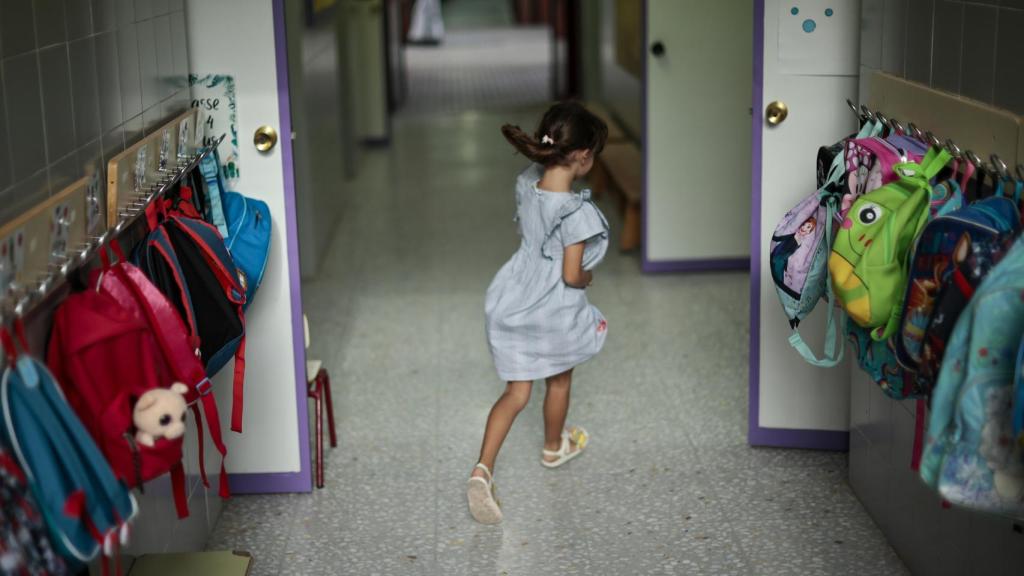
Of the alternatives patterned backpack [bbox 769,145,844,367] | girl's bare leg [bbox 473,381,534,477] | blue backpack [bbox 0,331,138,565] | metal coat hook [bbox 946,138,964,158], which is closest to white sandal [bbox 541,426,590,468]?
girl's bare leg [bbox 473,381,534,477]

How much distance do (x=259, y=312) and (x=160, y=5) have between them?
0.80m

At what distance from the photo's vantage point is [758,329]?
335cm

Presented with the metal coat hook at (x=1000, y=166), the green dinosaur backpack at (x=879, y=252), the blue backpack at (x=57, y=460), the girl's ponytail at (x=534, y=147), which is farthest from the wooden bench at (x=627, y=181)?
the blue backpack at (x=57, y=460)

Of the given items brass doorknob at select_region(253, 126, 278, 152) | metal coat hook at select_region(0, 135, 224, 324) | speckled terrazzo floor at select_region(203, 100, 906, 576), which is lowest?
speckled terrazzo floor at select_region(203, 100, 906, 576)

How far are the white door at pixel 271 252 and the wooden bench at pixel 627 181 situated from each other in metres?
2.81

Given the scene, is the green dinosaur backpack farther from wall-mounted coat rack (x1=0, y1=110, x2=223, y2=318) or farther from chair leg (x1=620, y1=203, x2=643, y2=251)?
chair leg (x1=620, y1=203, x2=643, y2=251)

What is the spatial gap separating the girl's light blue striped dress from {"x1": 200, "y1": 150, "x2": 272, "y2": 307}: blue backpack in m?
0.60

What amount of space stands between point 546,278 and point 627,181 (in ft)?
10.1

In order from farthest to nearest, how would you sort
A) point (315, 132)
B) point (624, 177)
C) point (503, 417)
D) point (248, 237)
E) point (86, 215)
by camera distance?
1. point (624, 177)
2. point (315, 132)
3. point (503, 417)
4. point (248, 237)
5. point (86, 215)

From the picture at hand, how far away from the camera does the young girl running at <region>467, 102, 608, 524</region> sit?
116 inches

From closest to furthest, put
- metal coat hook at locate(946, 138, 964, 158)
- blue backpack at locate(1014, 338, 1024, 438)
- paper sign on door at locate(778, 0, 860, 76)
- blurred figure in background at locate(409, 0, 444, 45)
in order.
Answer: blue backpack at locate(1014, 338, 1024, 438), metal coat hook at locate(946, 138, 964, 158), paper sign on door at locate(778, 0, 860, 76), blurred figure in background at locate(409, 0, 444, 45)

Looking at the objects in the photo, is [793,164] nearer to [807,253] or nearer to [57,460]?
[807,253]

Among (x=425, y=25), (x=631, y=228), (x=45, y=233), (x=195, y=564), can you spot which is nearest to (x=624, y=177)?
(x=631, y=228)

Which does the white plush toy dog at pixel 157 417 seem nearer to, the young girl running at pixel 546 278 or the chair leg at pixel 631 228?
the young girl running at pixel 546 278
